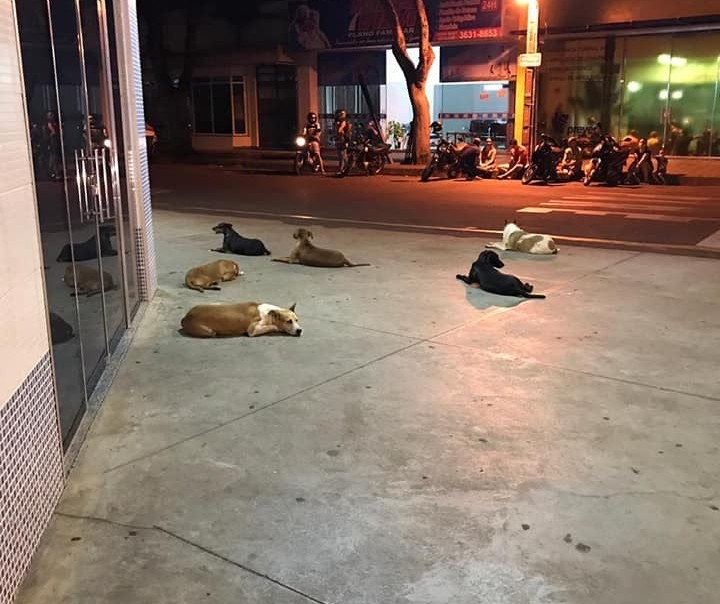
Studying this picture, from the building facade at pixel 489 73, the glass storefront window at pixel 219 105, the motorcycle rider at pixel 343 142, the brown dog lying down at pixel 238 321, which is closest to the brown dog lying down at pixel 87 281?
the brown dog lying down at pixel 238 321

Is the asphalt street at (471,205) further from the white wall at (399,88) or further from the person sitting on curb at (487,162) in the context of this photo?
the white wall at (399,88)

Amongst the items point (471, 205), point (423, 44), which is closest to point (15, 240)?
point (471, 205)

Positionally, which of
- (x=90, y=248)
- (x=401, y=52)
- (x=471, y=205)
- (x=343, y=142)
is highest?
(x=401, y=52)

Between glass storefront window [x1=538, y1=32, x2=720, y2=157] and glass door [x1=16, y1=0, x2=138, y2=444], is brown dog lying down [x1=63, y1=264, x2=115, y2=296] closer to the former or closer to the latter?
glass door [x1=16, y1=0, x2=138, y2=444]

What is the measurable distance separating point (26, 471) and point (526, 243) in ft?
23.7

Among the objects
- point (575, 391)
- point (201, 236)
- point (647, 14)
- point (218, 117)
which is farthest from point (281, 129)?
point (575, 391)

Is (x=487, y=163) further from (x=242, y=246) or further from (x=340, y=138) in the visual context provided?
(x=242, y=246)

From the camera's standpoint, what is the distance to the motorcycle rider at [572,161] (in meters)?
18.4

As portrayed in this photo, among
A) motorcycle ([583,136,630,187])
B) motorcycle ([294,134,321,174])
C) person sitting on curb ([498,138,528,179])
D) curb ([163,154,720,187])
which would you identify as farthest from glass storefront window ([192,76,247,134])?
motorcycle ([583,136,630,187])

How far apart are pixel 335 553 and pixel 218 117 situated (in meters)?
30.8

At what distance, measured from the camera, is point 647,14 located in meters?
20.5

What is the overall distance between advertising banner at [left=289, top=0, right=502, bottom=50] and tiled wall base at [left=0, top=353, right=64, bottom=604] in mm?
22451

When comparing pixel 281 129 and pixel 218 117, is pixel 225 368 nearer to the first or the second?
pixel 281 129

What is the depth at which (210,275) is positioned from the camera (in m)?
7.47
